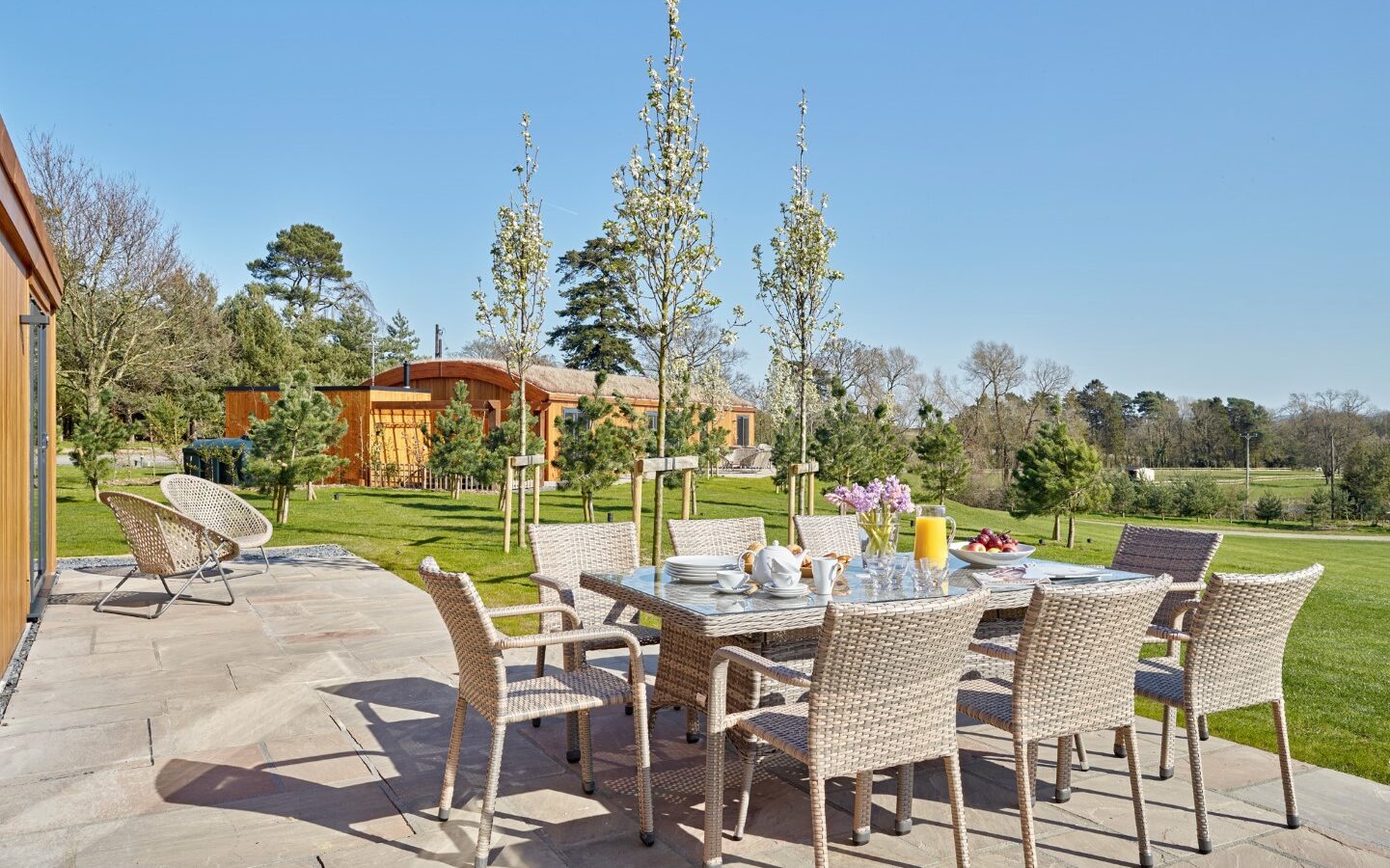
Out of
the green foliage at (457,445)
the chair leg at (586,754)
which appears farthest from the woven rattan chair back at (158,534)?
the green foliage at (457,445)

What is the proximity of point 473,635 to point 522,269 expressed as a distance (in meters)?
6.74

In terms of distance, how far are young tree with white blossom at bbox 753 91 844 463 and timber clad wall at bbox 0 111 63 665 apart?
209 inches

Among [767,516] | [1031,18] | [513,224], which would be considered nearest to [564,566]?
[513,224]

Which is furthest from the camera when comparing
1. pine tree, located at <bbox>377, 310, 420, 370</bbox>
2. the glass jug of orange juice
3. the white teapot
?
pine tree, located at <bbox>377, 310, 420, 370</bbox>

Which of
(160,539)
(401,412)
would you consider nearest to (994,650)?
(160,539)

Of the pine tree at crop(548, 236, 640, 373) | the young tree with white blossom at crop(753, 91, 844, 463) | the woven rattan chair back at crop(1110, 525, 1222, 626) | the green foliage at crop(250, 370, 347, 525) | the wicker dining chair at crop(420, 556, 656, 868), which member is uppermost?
the pine tree at crop(548, 236, 640, 373)

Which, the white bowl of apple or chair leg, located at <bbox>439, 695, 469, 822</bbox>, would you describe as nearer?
chair leg, located at <bbox>439, 695, 469, 822</bbox>

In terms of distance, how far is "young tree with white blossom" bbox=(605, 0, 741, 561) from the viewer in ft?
19.3

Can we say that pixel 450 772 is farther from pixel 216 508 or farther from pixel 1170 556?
pixel 216 508

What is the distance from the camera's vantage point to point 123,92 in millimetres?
17500

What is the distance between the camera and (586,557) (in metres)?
3.80

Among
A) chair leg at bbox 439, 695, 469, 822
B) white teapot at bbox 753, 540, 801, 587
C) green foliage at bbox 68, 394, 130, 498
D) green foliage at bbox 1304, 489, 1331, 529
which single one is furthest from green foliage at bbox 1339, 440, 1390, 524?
green foliage at bbox 68, 394, 130, 498

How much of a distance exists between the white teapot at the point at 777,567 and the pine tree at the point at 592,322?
28.7m

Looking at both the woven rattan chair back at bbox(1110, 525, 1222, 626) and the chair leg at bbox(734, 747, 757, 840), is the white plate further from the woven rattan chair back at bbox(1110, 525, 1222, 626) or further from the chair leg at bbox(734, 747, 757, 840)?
the chair leg at bbox(734, 747, 757, 840)
